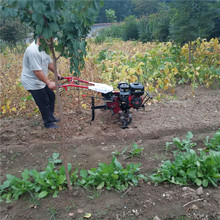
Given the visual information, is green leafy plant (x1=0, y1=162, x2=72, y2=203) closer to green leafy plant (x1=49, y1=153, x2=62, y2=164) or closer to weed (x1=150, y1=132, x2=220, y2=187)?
green leafy plant (x1=49, y1=153, x2=62, y2=164)

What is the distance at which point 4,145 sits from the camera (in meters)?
3.63

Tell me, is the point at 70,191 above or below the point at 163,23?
below

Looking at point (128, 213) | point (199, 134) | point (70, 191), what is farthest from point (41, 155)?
point (199, 134)

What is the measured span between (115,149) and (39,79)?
1.64 meters

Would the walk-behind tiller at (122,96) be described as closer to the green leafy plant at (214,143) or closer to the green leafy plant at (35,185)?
the green leafy plant at (214,143)

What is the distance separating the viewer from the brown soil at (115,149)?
2.25 metres

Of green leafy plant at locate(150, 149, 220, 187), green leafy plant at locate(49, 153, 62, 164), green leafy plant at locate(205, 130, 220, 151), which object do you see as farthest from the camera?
green leafy plant at locate(205, 130, 220, 151)

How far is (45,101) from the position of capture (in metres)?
3.92

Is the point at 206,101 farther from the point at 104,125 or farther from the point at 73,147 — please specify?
the point at 73,147

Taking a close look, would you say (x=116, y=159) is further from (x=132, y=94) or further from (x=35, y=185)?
(x=132, y=94)

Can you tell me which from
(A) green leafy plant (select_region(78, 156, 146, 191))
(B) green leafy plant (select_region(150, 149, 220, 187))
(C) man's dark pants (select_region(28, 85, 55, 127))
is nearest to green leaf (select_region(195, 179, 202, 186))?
(B) green leafy plant (select_region(150, 149, 220, 187))

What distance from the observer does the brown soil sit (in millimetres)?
2252

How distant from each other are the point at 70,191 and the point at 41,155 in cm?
105

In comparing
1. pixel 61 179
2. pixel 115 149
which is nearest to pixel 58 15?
pixel 61 179
